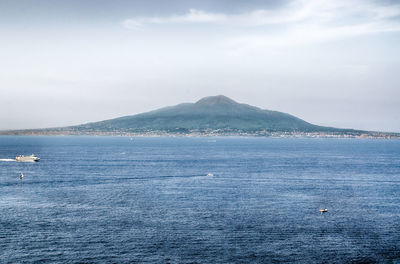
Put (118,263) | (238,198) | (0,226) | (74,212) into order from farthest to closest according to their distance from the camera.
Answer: (238,198) → (74,212) → (0,226) → (118,263)

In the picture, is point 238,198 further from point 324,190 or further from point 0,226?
point 0,226

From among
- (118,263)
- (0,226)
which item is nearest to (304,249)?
(118,263)

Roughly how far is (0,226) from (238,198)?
41.5m

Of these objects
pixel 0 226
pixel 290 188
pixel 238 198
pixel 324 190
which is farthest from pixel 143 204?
pixel 324 190

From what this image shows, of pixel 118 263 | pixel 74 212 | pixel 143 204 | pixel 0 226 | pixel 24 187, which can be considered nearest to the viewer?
pixel 118 263

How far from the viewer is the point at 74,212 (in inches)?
2625

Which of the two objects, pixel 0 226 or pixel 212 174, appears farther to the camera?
pixel 212 174

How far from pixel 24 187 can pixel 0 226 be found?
35558 millimetres

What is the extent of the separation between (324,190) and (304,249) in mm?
44794

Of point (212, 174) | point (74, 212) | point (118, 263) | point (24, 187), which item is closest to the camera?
point (118, 263)

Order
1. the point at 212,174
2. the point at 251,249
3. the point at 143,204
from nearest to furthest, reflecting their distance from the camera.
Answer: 1. the point at 251,249
2. the point at 143,204
3. the point at 212,174

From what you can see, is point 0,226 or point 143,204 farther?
point 143,204

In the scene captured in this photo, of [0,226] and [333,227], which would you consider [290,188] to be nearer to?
[333,227]

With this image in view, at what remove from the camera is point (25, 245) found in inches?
1969
